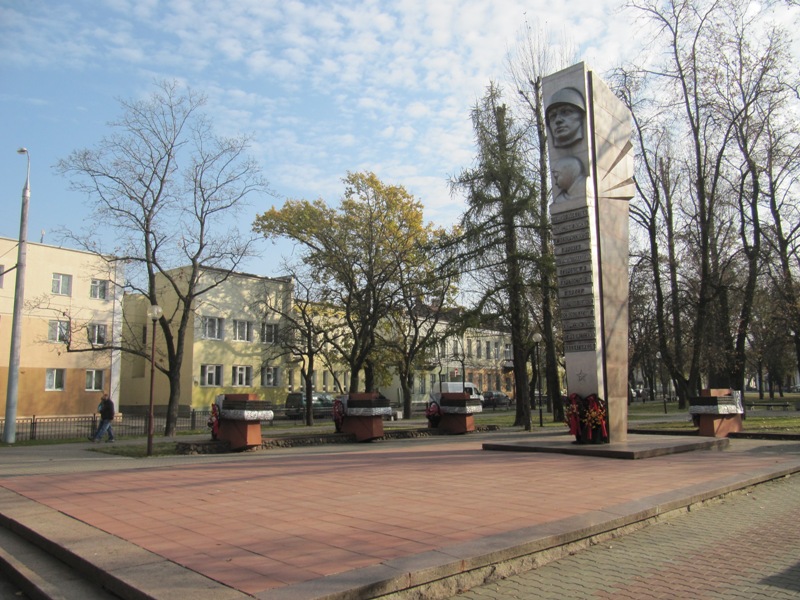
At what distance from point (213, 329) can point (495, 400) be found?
27995 mm

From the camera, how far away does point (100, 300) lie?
39562 mm

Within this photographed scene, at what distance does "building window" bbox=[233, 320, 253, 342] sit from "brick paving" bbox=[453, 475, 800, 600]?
1636 inches

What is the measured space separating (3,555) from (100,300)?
37.1 metres

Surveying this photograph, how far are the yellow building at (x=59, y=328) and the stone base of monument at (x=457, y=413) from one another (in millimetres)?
20907

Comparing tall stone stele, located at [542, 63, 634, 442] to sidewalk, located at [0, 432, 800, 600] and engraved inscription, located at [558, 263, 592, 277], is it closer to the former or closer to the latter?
engraved inscription, located at [558, 263, 592, 277]

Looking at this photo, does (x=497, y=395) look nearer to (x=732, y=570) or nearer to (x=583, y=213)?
(x=583, y=213)

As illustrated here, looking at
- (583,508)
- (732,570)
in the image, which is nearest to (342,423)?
(583,508)

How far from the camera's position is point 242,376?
46531 mm

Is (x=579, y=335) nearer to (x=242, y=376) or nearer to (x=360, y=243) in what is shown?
(x=360, y=243)

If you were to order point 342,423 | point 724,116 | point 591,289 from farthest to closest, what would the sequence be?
point 724,116 < point 342,423 < point 591,289

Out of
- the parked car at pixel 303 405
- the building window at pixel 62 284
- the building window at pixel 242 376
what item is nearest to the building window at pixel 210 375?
the building window at pixel 242 376

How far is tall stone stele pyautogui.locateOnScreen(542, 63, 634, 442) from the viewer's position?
50.1ft

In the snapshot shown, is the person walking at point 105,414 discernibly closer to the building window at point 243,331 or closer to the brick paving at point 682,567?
the brick paving at point 682,567

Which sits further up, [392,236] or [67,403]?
[392,236]
